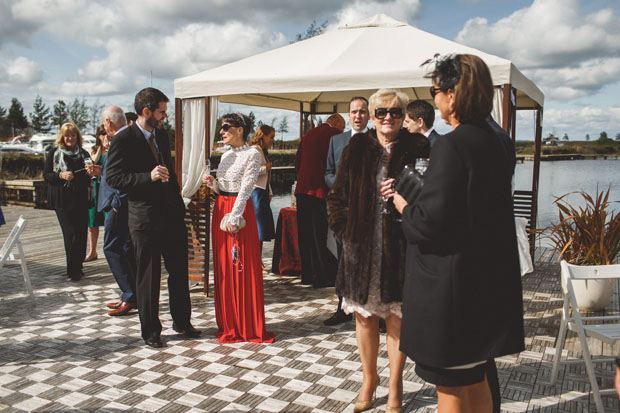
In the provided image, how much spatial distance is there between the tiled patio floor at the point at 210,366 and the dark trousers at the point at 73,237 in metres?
0.64

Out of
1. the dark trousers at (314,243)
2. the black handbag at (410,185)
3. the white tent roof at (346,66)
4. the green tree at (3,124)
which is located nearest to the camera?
the black handbag at (410,185)

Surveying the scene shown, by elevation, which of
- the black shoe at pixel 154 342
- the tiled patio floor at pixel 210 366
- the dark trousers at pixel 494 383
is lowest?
the tiled patio floor at pixel 210 366

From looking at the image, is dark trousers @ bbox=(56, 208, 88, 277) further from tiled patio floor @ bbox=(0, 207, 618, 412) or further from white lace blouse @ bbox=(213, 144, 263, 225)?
white lace blouse @ bbox=(213, 144, 263, 225)

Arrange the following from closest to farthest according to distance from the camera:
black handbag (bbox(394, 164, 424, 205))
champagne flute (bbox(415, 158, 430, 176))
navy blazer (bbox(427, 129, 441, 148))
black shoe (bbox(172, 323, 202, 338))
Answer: black handbag (bbox(394, 164, 424, 205))
champagne flute (bbox(415, 158, 430, 176))
navy blazer (bbox(427, 129, 441, 148))
black shoe (bbox(172, 323, 202, 338))

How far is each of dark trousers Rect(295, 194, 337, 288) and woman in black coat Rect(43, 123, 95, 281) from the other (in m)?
2.59

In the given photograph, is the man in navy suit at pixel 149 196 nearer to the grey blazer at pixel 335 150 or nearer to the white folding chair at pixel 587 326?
the grey blazer at pixel 335 150

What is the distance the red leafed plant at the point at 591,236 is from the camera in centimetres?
486

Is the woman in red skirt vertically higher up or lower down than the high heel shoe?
higher up

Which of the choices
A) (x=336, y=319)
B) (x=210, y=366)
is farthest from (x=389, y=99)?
(x=336, y=319)

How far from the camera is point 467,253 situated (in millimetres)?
1761

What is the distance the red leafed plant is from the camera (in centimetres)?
486

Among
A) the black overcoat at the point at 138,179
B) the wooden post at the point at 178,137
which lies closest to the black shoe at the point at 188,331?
the black overcoat at the point at 138,179

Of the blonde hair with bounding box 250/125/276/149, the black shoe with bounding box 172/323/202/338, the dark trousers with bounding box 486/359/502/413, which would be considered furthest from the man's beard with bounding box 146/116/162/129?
the dark trousers with bounding box 486/359/502/413

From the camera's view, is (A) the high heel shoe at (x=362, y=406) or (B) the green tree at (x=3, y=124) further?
(B) the green tree at (x=3, y=124)
